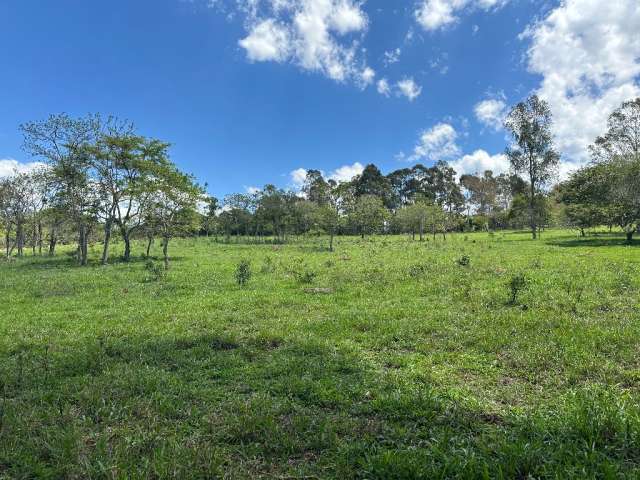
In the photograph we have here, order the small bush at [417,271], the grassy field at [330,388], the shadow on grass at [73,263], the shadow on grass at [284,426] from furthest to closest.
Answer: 1. the shadow on grass at [73,263]
2. the small bush at [417,271]
3. the grassy field at [330,388]
4. the shadow on grass at [284,426]

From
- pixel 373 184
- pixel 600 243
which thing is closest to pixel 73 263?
pixel 600 243

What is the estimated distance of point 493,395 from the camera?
19.2 feet

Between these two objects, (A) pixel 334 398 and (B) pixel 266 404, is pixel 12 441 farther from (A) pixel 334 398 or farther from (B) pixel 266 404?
(A) pixel 334 398

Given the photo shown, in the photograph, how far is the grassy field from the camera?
4191mm

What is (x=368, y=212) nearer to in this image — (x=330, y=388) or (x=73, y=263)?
(x=73, y=263)

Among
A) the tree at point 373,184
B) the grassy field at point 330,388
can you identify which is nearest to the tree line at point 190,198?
the grassy field at point 330,388

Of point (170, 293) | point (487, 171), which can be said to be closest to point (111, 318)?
point (170, 293)

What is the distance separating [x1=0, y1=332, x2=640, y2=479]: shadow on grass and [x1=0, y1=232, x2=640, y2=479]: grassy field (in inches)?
1.0

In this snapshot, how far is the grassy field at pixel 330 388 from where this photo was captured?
419cm

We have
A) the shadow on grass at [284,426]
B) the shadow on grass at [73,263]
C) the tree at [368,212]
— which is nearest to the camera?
the shadow on grass at [284,426]

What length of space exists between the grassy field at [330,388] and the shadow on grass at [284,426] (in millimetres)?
26

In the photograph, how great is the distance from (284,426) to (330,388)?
1.37 meters

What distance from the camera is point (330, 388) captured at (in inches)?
242

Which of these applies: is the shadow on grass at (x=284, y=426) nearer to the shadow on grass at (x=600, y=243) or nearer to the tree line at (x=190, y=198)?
the tree line at (x=190, y=198)
